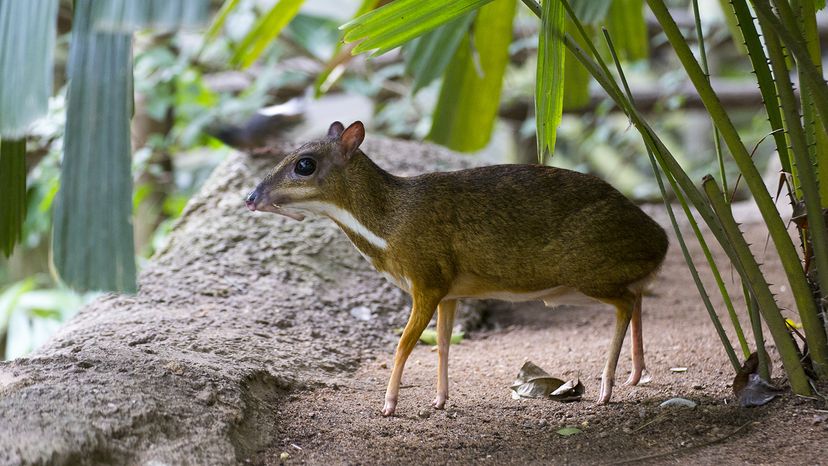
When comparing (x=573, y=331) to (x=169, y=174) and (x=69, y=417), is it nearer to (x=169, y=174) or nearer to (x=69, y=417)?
(x=69, y=417)

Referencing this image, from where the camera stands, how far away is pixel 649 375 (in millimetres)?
3598

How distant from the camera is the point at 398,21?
99.4 inches

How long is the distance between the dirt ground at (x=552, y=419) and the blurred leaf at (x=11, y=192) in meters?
1.02

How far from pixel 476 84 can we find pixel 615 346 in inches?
90.4

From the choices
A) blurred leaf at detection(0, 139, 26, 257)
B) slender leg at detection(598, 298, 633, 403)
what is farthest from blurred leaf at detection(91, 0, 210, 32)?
slender leg at detection(598, 298, 633, 403)

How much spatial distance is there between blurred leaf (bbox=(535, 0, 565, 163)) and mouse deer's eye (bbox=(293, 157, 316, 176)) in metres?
1.02

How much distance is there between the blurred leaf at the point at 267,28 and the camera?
4.62 metres

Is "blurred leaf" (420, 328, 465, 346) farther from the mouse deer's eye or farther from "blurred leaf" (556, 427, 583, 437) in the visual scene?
"blurred leaf" (556, 427, 583, 437)

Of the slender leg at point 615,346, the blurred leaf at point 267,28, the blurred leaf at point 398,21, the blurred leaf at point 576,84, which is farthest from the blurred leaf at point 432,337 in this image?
the blurred leaf at point 398,21

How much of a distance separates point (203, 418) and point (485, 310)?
8.24 ft

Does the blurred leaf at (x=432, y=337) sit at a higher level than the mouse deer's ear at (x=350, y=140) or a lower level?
lower

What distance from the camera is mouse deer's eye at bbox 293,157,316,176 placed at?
330cm

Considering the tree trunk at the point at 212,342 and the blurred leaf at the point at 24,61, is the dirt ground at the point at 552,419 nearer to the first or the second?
the tree trunk at the point at 212,342

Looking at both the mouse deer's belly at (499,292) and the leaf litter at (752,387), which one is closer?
the leaf litter at (752,387)
